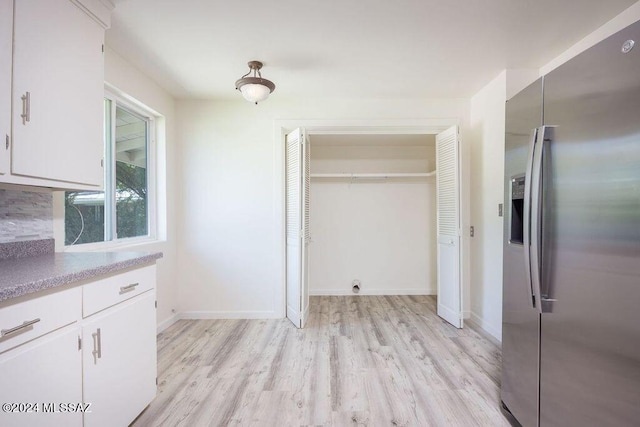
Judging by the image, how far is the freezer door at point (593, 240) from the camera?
1.01 metres

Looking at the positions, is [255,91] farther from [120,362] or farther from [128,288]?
[120,362]

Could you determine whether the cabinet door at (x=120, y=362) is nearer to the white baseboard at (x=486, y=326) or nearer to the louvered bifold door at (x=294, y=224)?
the louvered bifold door at (x=294, y=224)

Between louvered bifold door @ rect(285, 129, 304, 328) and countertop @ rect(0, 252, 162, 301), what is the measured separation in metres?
1.55

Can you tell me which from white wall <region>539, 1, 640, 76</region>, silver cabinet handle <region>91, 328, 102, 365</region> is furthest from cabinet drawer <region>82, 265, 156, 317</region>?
white wall <region>539, 1, 640, 76</region>

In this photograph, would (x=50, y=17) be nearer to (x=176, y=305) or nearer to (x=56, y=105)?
(x=56, y=105)

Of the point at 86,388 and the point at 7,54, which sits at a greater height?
the point at 7,54

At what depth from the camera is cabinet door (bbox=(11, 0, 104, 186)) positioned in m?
1.34

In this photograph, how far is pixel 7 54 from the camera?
1.27 m

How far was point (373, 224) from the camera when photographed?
4.32 metres

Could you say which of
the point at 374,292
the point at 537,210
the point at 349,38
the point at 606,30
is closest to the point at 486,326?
the point at 374,292

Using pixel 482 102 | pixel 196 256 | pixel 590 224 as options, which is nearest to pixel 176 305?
pixel 196 256

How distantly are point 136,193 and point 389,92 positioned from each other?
2.78 meters

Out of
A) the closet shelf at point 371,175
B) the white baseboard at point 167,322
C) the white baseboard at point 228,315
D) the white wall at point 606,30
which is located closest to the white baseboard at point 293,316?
the white baseboard at point 228,315

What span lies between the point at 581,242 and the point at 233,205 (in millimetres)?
2969
